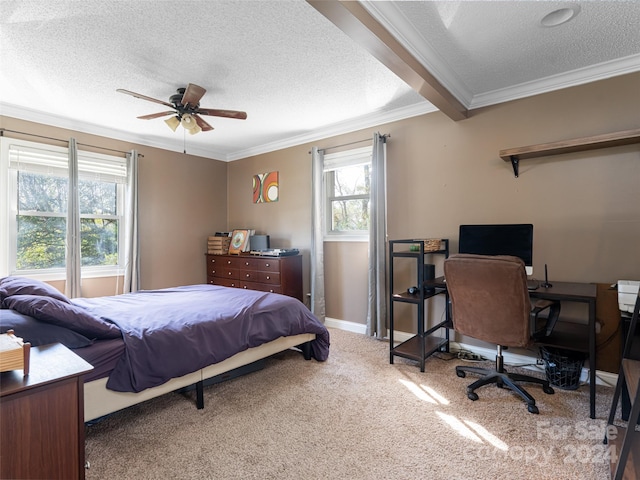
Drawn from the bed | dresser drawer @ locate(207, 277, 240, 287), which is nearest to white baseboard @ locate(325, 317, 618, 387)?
the bed

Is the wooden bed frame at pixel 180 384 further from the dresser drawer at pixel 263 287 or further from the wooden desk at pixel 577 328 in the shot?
the wooden desk at pixel 577 328

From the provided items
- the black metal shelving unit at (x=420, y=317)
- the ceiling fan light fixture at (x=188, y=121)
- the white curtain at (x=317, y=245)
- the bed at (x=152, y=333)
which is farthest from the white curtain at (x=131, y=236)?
the black metal shelving unit at (x=420, y=317)

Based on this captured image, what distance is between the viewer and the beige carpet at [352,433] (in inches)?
63.9

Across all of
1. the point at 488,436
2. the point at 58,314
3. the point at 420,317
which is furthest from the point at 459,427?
the point at 58,314

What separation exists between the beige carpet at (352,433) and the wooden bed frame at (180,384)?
0.19 metres

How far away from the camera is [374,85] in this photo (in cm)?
293

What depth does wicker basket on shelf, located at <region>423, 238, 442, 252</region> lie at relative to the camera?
3000 millimetres

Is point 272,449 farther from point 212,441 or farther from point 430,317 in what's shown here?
point 430,317

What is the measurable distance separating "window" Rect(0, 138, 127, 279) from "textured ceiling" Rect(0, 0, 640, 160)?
0.51 meters

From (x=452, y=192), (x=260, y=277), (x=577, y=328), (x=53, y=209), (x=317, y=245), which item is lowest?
(x=577, y=328)

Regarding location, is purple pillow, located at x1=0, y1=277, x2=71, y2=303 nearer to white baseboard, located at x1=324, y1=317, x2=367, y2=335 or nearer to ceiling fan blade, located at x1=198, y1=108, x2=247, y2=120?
ceiling fan blade, located at x1=198, y1=108, x2=247, y2=120

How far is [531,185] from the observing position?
2.84 m

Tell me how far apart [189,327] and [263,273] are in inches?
83.5

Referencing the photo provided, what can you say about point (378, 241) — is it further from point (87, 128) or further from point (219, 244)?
point (87, 128)
